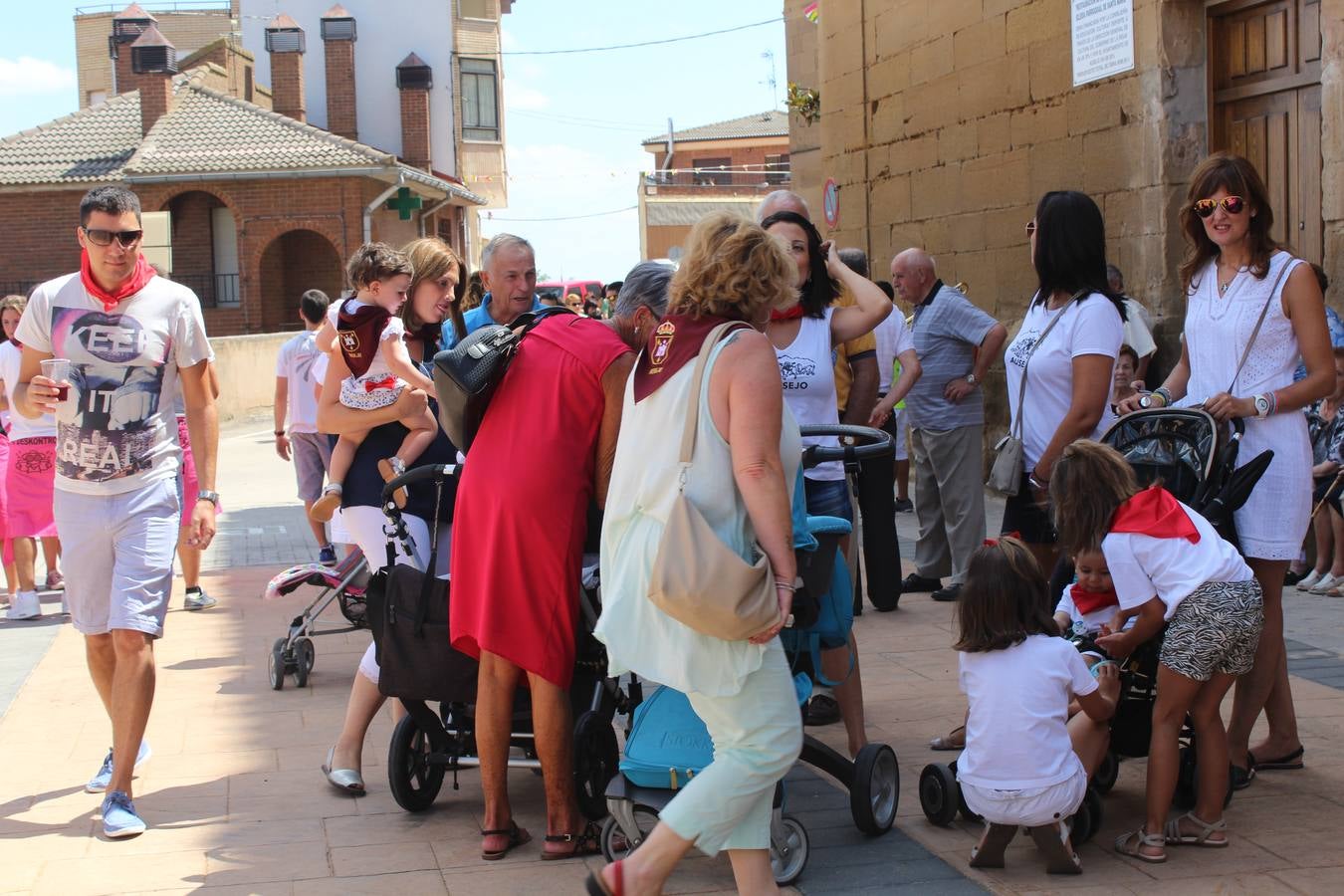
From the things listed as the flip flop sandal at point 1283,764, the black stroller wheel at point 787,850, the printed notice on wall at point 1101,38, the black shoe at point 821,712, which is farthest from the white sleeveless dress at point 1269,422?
the printed notice on wall at point 1101,38

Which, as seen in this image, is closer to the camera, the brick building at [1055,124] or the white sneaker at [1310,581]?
the white sneaker at [1310,581]

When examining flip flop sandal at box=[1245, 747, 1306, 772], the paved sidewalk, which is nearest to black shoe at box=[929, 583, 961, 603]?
the paved sidewalk

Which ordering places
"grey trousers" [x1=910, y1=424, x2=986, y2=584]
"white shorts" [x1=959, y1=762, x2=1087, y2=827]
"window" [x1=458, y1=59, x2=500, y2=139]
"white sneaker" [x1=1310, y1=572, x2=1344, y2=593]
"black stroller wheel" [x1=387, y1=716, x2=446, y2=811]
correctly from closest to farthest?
"white shorts" [x1=959, y1=762, x2=1087, y2=827]
"black stroller wheel" [x1=387, y1=716, x2=446, y2=811]
"white sneaker" [x1=1310, y1=572, x2=1344, y2=593]
"grey trousers" [x1=910, y1=424, x2=986, y2=584]
"window" [x1=458, y1=59, x2=500, y2=139]

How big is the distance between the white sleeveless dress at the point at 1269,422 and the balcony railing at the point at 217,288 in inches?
1447

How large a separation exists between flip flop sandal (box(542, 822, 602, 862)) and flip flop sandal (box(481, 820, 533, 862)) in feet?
0.36

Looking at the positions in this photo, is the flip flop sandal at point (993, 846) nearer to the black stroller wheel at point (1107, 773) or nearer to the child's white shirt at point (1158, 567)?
the black stroller wheel at point (1107, 773)

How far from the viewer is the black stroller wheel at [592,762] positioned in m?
4.47

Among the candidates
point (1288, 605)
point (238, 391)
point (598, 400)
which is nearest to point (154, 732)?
point (598, 400)

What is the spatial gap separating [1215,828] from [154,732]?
13.4ft

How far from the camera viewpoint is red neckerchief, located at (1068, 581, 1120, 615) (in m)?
4.44

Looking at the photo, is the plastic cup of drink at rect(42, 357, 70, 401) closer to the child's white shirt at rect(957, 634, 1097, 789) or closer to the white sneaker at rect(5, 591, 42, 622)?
Result: the child's white shirt at rect(957, 634, 1097, 789)

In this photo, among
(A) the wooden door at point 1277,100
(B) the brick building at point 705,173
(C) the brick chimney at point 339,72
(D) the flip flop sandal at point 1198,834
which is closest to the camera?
(D) the flip flop sandal at point 1198,834

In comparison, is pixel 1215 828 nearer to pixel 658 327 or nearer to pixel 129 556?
pixel 658 327

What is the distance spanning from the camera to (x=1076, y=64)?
10773mm
